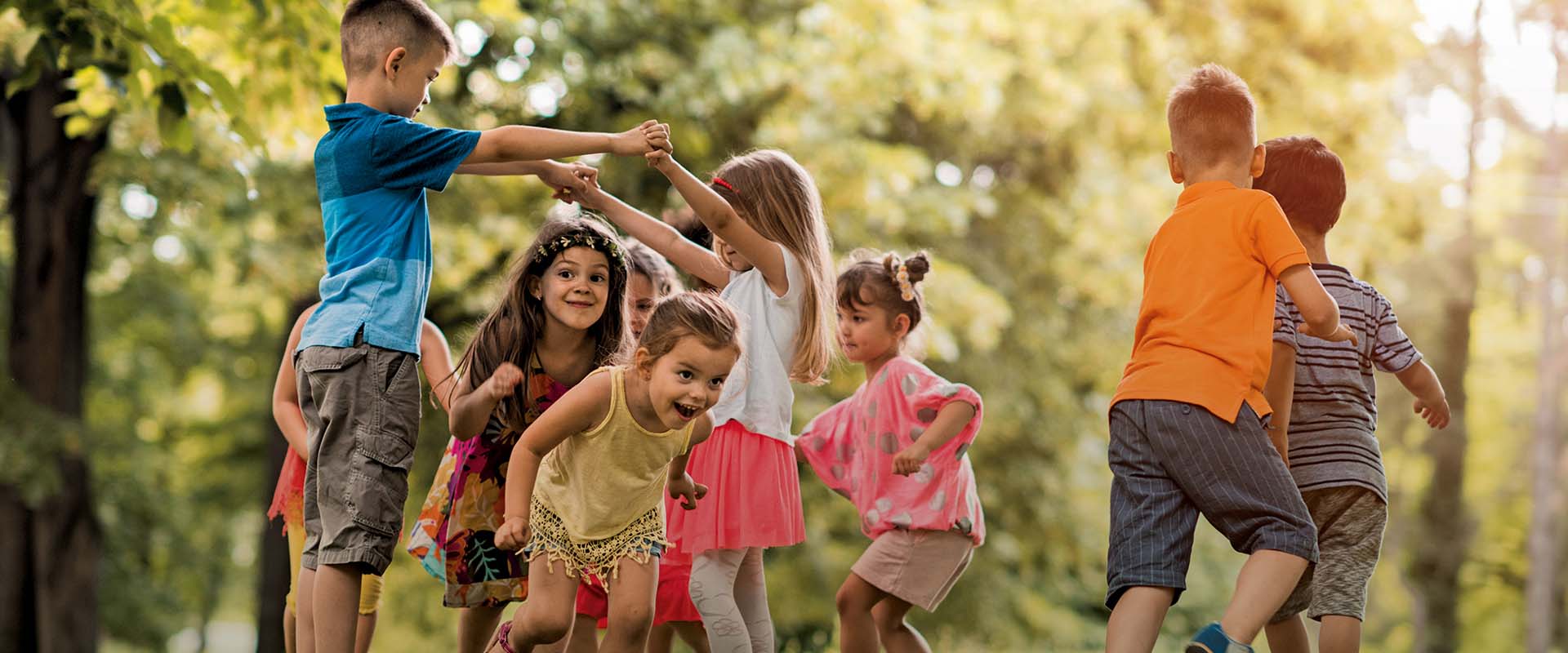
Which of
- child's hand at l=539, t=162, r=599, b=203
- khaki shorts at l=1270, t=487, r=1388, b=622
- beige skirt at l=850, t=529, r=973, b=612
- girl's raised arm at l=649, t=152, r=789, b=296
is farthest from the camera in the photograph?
beige skirt at l=850, t=529, r=973, b=612

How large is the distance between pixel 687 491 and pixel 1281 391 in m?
1.73

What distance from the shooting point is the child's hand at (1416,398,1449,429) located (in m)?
4.48

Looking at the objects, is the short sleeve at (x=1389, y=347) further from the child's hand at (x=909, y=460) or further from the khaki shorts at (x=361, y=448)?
the khaki shorts at (x=361, y=448)

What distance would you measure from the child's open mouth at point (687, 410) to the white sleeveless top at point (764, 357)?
73 centimetres

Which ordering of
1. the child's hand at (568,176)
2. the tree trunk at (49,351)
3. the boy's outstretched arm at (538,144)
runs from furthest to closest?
the tree trunk at (49,351)
the child's hand at (568,176)
the boy's outstretched arm at (538,144)

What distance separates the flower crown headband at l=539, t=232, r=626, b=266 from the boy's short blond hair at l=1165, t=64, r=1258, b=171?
1.76 m

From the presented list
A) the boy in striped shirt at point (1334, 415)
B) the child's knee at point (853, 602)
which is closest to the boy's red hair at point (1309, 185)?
the boy in striped shirt at point (1334, 415)

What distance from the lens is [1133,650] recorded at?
359 centimetres

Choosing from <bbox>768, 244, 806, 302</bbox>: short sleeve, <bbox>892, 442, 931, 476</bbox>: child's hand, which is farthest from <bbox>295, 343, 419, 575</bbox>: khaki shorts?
<bbox>892, 442, 931, 476</bbox>: child's hand

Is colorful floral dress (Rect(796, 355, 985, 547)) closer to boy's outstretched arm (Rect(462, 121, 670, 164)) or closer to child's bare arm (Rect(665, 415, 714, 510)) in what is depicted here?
child's bare arm (Rect(665, 415, 714, 510))

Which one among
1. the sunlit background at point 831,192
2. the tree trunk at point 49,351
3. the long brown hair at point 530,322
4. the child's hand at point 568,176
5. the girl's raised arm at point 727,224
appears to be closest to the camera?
the girl's raised arm at point 727,224

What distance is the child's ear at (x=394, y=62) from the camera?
396cm

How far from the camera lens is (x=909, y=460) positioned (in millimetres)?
4594

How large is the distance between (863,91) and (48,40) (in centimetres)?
669
